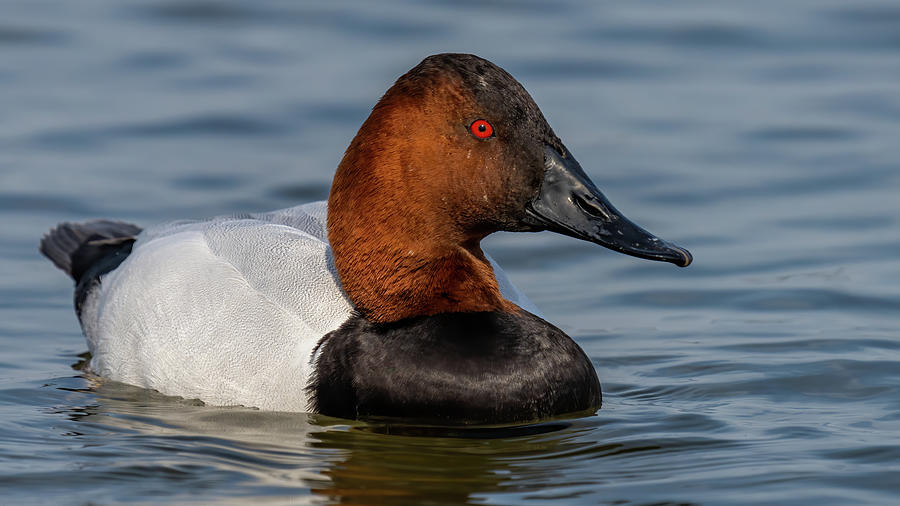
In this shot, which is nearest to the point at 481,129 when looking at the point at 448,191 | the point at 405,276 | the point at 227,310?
the point at 448,191

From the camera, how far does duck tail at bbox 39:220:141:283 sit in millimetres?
7679

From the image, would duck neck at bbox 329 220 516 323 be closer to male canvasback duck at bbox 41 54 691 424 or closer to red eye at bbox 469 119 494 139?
male canvasback duck at bbox 41 54 691 424

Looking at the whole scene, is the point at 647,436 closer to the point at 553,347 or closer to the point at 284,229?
the point at 553,347

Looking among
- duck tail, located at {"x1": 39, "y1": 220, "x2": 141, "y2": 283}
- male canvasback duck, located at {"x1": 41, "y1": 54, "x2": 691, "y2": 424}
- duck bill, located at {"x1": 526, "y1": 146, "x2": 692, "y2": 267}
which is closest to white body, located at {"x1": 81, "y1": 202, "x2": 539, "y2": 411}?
male canvasback duck, located at {"x1": 41, "y1": 54, "x2": 691, "y2": 424}

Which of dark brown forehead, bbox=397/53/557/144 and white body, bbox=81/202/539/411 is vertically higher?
dark brown forehead, bbox=397/53/557/144

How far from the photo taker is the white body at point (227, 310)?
6.11 meters

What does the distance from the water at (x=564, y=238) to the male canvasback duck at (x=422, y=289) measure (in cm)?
13

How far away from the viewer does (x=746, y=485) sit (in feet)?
17.0

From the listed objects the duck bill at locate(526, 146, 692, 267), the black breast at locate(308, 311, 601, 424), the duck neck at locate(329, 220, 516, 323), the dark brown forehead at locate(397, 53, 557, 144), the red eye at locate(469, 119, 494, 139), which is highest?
the dark brown forehead at locate(397, 53, 557, 144)

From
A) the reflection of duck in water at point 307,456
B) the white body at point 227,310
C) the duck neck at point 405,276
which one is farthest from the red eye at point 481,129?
the reflection of duck in water at point 307,456

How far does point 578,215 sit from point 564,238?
10.6ft

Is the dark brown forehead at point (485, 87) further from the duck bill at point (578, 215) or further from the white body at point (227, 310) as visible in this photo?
the white body at point (227, 310)

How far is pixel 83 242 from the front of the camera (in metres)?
7.90

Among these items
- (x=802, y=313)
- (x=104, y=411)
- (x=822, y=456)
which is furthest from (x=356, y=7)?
(x=822, y=456)
